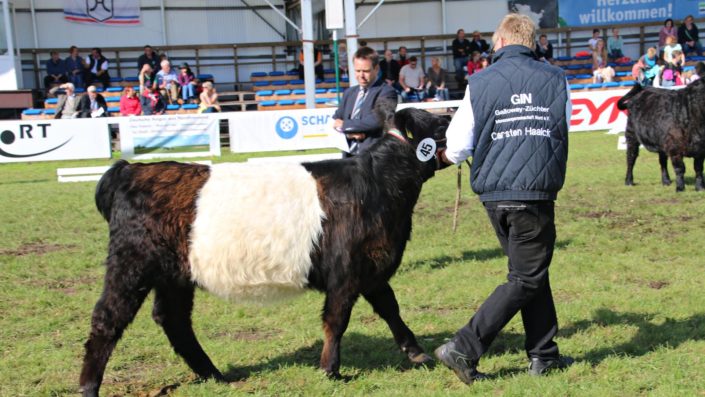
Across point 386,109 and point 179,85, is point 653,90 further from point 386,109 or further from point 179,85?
point 179,85

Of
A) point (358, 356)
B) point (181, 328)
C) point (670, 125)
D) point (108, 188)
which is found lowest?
point (358, 356)

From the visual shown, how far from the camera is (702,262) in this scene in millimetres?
7332

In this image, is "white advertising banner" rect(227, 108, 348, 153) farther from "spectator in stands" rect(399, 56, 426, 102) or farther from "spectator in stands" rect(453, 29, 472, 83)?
"spectator in stands" rect(453, 29, 472, 83)

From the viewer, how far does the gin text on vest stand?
4305 mm

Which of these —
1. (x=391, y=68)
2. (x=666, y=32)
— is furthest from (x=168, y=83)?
(x=666, y=32)

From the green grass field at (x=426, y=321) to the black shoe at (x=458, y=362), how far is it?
93mm

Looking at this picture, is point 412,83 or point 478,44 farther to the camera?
point 478,44

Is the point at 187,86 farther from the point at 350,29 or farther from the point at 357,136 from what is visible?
the point at 357,136

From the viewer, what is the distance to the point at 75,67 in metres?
25.6

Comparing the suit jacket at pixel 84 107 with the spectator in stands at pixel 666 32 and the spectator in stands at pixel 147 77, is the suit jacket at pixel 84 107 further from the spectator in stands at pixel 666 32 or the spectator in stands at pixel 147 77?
the spectator in stands at pixel 666 32

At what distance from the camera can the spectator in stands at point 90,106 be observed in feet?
69.7

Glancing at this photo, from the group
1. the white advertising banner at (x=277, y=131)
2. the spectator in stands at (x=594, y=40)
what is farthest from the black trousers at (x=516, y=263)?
the spectator in stands at (x=594, y=40)

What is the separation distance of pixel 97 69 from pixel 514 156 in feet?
79.6

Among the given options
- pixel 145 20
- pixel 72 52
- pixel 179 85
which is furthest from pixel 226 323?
pixel 145 20
